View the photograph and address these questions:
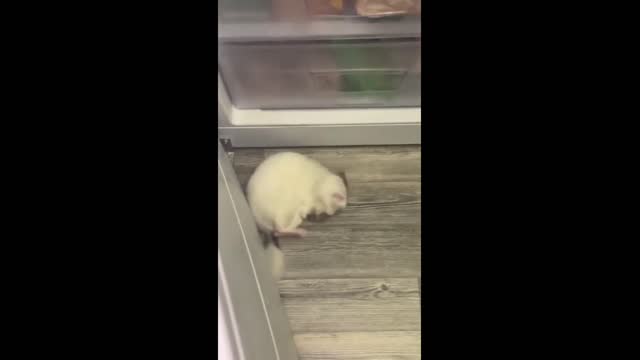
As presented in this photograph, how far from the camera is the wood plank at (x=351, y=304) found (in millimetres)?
1236

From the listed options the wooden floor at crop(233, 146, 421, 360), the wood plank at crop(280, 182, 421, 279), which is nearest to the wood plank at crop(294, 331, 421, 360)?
the wooden floor at crop(233, 146, 421, 360)

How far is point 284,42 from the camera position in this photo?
1.06 meters

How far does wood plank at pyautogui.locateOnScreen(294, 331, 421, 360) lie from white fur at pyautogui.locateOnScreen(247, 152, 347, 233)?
23cm

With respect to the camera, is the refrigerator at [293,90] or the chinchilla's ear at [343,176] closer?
the refrigerator at [293,90]

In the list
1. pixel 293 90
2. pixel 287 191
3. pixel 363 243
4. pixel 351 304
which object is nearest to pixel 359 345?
pixel 351 304

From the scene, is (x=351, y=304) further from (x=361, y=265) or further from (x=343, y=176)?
(x=343, y=176)

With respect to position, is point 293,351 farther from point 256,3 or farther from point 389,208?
point 256,3

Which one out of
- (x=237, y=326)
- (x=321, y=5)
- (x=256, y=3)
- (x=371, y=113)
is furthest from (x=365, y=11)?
(x=237, y=326)

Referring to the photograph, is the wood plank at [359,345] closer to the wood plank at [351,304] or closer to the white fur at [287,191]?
the wood plank at [351,304]

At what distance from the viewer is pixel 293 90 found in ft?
4.05

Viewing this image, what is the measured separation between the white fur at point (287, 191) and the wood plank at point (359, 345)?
0.23 m

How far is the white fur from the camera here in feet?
3.98

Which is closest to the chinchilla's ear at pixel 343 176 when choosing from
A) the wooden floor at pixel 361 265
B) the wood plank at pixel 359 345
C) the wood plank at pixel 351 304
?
the wooden floor at pixel 361 265

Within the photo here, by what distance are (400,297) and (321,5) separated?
24.6 inches
